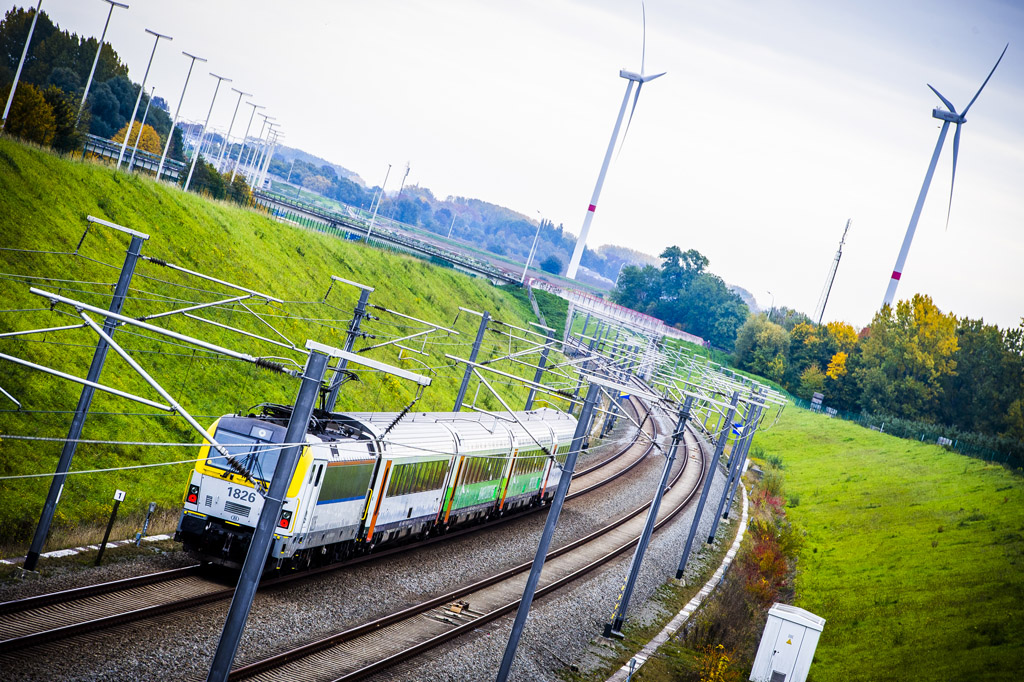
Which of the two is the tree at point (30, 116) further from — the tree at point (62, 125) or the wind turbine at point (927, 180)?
the wind turbine at point (927, 180)

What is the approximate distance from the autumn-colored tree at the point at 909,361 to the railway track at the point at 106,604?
78.7 meters

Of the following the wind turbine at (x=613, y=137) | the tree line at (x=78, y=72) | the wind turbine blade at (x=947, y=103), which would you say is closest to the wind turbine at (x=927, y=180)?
the wind turbine blade at (x=947, y=103)

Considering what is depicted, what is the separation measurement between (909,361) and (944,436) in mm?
14083

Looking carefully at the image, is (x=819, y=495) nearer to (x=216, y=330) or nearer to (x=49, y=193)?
(x=216, y=330)

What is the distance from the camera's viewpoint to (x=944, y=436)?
76375mm

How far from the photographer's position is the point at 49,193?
105 feet

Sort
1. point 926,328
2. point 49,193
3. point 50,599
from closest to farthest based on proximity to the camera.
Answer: point 50,599, point 49,193, point 926,328

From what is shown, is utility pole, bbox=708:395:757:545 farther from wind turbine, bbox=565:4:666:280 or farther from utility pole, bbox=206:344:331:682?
wind turbine, bbox=565:4:666:280

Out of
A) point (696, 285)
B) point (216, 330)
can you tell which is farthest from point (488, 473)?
point (696, 285)

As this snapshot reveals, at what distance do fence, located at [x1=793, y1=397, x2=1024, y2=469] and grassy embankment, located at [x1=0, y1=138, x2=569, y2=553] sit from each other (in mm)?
41764

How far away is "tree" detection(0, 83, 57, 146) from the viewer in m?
45.6

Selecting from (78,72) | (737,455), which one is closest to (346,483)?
(737,455)

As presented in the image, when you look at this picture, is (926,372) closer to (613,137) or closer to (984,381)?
(984,381)

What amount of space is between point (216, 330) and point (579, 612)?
18.3m
